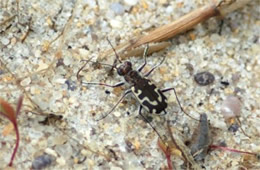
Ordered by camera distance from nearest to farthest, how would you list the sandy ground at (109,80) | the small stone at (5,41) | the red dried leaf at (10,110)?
1. the red dried leaf at (10,110)
2. the sandy ground at (109,80)
3. the small stone at (5,41)

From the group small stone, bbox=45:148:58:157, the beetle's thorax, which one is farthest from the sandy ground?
the beetle's thorax

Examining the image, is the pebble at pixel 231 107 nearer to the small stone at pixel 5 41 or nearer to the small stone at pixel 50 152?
the small stone at pixel 50 152

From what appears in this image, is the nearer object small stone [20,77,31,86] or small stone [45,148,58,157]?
small stone [45,148,58,157]

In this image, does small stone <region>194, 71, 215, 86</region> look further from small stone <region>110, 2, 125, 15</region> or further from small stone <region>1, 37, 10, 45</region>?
small stone <region>1, 37, 10, 45</region>

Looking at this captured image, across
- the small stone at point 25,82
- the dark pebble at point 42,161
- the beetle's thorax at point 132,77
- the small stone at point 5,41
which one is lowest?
the dark pebble at point 42,161

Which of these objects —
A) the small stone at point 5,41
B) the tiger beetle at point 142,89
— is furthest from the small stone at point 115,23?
the small stone at point 5,41

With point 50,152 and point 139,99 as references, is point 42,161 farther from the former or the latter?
point 139,99

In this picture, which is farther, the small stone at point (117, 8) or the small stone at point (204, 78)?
the small stone at point (117, 8)
